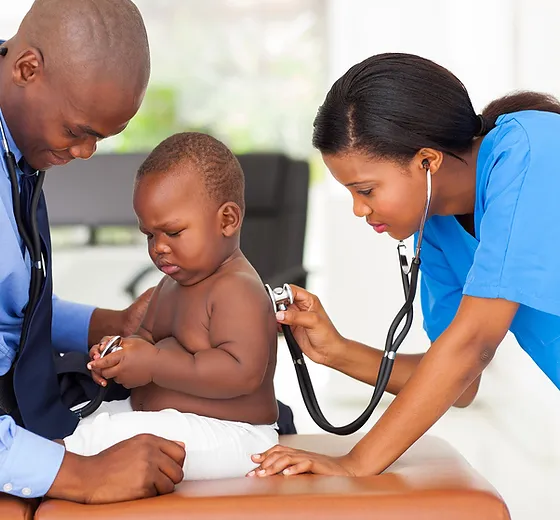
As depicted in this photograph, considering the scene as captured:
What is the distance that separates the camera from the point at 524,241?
1.43m

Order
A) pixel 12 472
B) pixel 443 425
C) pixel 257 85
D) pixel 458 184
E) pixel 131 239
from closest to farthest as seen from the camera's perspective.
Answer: pixel 12 472, pixel 458 184, pixel 443 425, pixel 131 239, pixel 257 85

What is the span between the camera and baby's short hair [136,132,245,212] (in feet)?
5.29

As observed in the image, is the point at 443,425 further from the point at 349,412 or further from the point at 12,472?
the point at 12,472

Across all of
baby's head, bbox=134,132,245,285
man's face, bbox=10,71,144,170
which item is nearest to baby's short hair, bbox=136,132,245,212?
baby's head, bbox=134,132,245,285

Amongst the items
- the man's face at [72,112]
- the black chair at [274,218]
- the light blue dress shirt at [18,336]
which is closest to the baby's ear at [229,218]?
the man's face at [72,112]

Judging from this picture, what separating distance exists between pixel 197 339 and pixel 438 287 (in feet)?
1.89

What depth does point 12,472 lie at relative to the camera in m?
1.31

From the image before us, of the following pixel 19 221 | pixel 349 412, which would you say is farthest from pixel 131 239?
pixel 19 221

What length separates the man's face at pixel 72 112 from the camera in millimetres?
1439

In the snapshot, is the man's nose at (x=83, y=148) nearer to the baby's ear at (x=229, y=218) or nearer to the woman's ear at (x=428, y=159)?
the baby's ear at (x=229, y=218)

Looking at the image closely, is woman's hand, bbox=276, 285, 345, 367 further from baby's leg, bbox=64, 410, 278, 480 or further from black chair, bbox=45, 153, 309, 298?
black chair, bbox=45, 153, 309, 298

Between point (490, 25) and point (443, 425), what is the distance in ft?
5.75

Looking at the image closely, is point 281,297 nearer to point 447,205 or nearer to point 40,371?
point 447,205

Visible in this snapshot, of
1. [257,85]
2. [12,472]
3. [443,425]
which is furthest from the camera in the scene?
[257,85]
